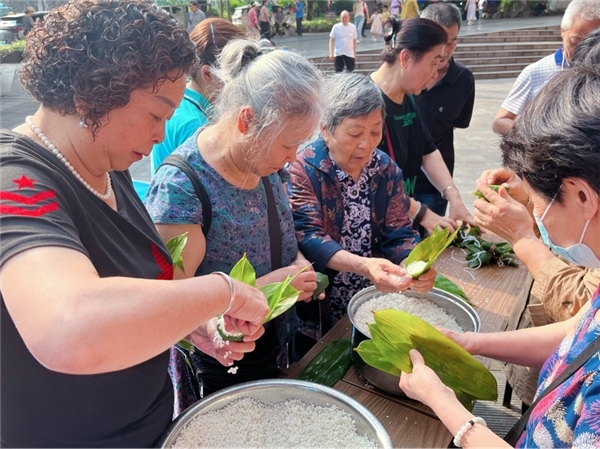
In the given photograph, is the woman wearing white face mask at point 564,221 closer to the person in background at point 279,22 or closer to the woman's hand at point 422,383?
the woman's hand at point 422,383

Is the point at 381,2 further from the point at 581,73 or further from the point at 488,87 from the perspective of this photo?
the point at 581,73

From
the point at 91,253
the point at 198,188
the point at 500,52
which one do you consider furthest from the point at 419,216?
the point at 500,52

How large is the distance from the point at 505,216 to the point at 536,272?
9.8 inches

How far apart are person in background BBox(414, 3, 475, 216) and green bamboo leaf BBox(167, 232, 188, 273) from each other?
2.40m

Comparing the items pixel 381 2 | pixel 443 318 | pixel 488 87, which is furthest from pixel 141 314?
pixel 381 2

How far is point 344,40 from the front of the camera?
1200 cm

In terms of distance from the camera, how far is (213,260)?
174 cm

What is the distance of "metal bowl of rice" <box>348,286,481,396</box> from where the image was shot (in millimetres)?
1823

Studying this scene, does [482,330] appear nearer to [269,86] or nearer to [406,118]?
[269,86]

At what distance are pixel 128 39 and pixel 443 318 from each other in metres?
1.50

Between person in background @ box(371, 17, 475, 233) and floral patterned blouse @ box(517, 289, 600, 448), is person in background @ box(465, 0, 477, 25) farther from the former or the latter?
floral patterned blouse @ box(517, 289, 600, 448)

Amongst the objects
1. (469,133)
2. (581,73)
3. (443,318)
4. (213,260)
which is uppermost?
(581,73)

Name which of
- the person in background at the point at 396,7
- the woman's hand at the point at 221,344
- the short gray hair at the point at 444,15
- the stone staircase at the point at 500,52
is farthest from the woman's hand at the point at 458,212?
the person in background at the point at 396,7

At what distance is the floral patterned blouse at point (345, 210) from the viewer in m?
2.19
